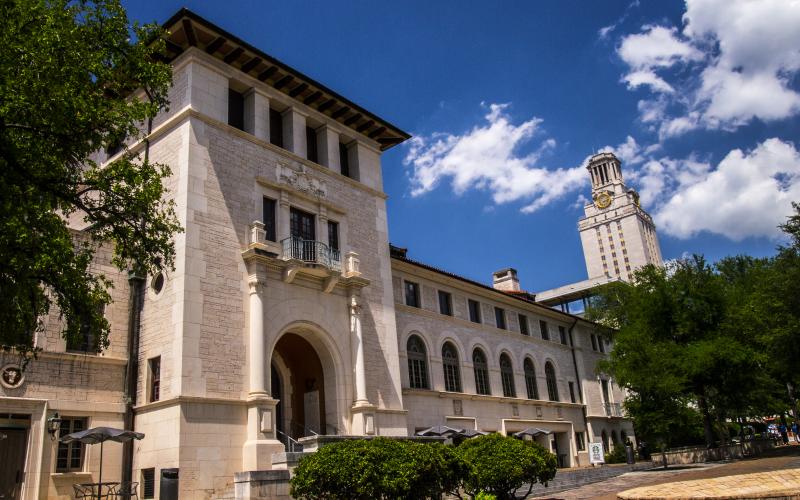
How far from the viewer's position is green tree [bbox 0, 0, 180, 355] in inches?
454

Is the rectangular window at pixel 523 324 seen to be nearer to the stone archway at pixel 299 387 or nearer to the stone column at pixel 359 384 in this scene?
the stone column at pixel 359 384

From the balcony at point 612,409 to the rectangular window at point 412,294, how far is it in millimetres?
20892

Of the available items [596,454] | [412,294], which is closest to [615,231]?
[596,454]

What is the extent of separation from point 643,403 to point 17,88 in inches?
1261

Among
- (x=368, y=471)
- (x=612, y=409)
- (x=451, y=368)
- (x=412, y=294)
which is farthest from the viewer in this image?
(x=612, y=409)

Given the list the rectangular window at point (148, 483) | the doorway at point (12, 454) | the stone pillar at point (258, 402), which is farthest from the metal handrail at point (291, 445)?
the doorway at point (12, 454)

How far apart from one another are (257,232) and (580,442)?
96.1 feet

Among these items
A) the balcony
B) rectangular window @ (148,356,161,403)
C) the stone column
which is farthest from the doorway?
the balcony

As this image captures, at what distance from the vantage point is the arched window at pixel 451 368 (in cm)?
3234

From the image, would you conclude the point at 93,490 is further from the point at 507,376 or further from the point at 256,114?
the point at 507,376

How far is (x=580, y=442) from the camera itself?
41.6 m

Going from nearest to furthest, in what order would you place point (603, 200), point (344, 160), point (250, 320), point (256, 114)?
point (250, 320) < point (256, 114) < point (344, 160) < point (603, 200)

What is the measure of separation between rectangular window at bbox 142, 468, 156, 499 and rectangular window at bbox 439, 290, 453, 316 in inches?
718

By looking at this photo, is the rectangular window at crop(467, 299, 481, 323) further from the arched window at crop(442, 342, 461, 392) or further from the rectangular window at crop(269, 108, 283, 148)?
the rectangular window at crop(269, 108, 283, 148)
